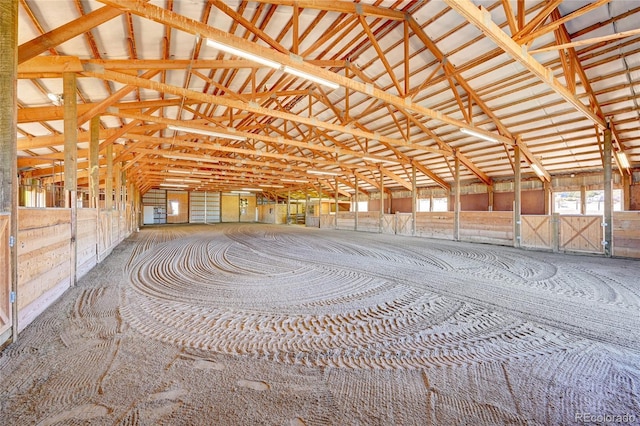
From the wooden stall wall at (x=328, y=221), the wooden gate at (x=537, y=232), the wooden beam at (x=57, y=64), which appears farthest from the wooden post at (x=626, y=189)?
the wooden beam at (x=57, y=64)

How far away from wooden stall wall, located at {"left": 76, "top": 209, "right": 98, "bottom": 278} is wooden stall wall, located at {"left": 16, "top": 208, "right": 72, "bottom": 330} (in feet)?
2.83

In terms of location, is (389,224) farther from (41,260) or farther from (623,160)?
(41,260)

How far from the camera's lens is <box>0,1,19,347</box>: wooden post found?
118 inches

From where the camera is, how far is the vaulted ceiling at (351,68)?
17.0 ft

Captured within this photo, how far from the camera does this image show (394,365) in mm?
2648

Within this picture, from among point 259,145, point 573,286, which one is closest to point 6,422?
point 573,286

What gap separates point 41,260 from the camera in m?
4.11

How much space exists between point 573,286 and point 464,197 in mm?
16753

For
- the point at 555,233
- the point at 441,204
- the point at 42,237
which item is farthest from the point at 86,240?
the point at 441,204

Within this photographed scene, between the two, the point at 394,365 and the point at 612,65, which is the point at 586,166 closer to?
the point at 612,65

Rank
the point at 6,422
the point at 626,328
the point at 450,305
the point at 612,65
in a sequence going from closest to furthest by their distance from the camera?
the point at 6,422
the point at 626,328
the point at 450,305
the point at 612,65

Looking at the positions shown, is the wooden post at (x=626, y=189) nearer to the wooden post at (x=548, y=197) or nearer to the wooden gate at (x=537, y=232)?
the wooden post at (x=548, y=197)

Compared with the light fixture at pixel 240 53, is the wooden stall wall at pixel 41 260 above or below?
below

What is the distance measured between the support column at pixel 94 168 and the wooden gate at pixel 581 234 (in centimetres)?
1612
